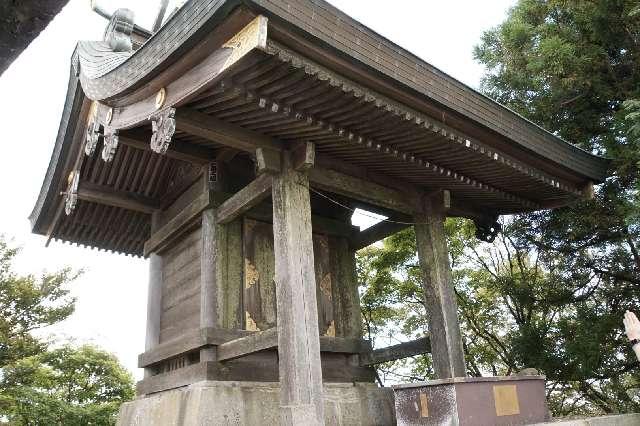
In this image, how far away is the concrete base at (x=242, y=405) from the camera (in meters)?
4.85

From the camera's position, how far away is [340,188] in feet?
17.4

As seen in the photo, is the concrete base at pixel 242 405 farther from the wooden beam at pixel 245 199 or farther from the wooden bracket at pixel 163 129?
the wooden bracket at pixel 163 129

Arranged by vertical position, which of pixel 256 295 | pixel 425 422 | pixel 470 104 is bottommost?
pixel 425 422

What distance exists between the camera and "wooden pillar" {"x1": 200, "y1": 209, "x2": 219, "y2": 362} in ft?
17.7

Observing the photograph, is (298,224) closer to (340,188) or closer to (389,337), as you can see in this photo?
(340,188)

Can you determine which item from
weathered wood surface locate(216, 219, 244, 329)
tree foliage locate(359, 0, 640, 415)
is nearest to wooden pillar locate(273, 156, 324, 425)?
weathered wood surface locate(216, 219, 244, 329)

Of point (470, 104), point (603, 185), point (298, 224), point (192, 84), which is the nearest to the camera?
point (192, 84)

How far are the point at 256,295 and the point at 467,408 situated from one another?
8.16 ft

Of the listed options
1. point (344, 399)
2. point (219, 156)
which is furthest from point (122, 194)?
point (344, 399)

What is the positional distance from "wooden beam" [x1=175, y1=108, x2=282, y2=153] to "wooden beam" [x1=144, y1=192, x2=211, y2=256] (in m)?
1.29

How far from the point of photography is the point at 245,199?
5.32 m

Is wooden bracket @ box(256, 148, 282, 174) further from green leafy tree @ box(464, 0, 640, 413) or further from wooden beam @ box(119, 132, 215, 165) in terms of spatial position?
green leafy tree @ box(464, 0, 640, 413)

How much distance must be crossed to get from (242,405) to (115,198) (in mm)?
3190

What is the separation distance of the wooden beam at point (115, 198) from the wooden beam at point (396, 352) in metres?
3.50
